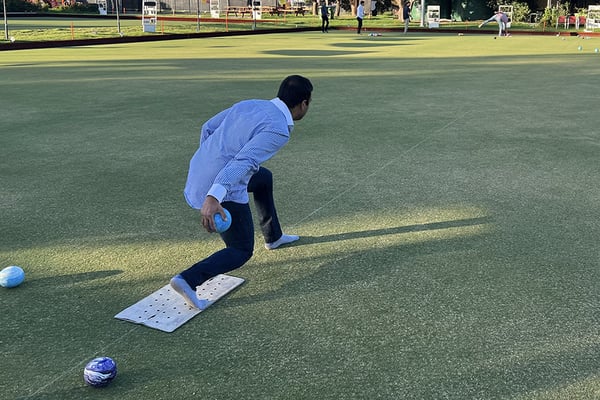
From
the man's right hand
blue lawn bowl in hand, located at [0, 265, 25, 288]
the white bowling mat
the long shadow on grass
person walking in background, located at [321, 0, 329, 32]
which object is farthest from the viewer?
person walking in background, located at [321, 0, 329, 32]

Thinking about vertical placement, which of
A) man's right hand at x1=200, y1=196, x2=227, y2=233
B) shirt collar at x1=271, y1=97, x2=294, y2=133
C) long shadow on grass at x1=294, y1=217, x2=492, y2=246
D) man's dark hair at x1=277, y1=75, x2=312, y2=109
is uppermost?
man's dark hair at x1=277, y1=75, x2=312, y2=109

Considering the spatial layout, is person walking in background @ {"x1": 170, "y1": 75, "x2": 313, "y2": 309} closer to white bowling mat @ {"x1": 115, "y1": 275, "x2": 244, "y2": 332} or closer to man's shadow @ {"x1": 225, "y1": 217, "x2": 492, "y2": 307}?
white bowling mat @ {"x1": 115, "y1": 275, "x2": 244, "y2": 332}

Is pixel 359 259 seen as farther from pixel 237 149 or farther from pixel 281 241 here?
pixel 237 149

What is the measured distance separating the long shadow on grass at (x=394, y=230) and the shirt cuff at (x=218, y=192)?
157cm

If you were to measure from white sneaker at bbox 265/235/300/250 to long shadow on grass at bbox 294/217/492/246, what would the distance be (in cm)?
5

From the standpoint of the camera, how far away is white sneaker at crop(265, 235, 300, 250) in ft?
14.6

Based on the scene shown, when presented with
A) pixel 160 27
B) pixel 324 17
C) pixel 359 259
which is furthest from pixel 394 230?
pixel 160 27

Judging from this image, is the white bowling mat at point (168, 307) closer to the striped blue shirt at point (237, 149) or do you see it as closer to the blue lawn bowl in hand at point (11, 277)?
the striped blue shirt at point (237, 149)

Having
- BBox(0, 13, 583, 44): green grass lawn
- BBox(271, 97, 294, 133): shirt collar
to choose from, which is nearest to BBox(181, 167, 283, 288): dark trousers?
BBox(271, 97, 294, 133): shirt collar

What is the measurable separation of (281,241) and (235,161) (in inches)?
58.5

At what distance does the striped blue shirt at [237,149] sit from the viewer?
10.2ft

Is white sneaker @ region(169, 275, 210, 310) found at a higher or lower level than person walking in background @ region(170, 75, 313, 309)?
lower

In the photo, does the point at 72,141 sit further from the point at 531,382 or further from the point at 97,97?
the point at 531,382

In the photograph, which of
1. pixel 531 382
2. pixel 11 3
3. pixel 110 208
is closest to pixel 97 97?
pixel 110 208
